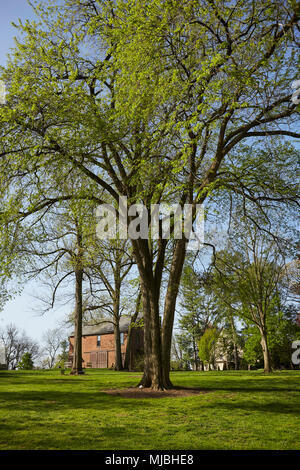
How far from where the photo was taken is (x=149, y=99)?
10867mm

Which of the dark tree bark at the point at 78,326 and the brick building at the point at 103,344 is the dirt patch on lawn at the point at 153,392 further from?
the brick building at the point at 103,344

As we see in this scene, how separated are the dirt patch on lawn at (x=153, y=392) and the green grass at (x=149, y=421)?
0.46 meters

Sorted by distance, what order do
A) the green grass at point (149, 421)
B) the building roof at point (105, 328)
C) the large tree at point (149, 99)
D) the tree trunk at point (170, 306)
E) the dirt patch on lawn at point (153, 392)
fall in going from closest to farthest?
the green grass at point (149, 421), the large tree at point (149, 99), the dirt patch on lawn at point (153, 392), the tree trunk at point (170, 306), the building roof at point (105, 328)

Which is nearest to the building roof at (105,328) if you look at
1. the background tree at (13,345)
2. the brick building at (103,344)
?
the brick building at (103,344)

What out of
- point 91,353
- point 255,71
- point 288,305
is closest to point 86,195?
point 255,71

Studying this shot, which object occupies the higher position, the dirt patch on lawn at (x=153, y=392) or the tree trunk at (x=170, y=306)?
the tree trunk at (x=170, y=306)

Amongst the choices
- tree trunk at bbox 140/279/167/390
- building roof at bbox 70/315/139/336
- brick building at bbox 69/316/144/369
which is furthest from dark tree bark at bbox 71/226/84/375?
building roof at bbox 70/315/139/336

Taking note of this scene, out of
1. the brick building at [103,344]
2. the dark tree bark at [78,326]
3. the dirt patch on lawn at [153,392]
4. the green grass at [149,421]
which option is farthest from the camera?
the brick building at [103,344]

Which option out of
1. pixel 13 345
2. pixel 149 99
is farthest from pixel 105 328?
pixel 149 99

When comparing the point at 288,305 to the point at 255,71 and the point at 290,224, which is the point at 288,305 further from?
the point at 255,71

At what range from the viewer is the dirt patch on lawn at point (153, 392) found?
11906 millimetres

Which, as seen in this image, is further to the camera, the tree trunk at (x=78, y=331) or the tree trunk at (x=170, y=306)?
the tree trunk at (x=78, y=331)

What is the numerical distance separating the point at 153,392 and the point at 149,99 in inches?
360

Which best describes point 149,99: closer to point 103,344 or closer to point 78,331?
point 78,331
